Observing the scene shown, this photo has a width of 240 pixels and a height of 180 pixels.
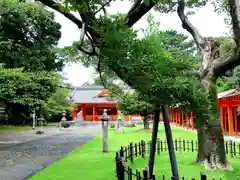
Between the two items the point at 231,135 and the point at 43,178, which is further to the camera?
the point at 231,135

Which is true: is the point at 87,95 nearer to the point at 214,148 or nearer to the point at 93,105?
the point at 93,105

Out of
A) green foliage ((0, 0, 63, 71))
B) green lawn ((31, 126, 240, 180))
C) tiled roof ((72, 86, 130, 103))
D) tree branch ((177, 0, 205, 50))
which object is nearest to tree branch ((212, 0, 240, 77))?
tree branch ((177, 0, 205, 50))

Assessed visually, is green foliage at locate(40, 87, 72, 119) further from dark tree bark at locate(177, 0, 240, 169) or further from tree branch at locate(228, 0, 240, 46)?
tree branch at locate(228, 0, 240, 46)

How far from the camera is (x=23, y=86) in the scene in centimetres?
1955

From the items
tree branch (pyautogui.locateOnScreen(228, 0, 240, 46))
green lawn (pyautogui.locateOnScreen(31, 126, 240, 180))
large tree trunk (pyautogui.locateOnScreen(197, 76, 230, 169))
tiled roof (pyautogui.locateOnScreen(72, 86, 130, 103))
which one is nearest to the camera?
tree branch (pyautogui.locateOnScreen(228, 0, 240, 46))

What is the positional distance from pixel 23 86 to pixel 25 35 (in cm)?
1077

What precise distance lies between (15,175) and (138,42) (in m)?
6.60

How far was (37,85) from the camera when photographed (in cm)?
1998

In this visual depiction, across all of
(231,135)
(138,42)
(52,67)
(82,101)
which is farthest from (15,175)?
(82,101)

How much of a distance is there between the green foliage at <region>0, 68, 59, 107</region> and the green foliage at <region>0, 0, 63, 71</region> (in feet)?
15.3

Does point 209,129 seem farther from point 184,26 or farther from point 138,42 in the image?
point 138,42

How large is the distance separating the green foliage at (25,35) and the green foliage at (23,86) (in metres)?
4.67

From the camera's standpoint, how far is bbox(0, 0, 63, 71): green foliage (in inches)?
1006

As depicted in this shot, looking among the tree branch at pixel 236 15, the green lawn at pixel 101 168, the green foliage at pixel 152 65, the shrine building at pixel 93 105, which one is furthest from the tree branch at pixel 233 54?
the shrine building at pixel 93 105
